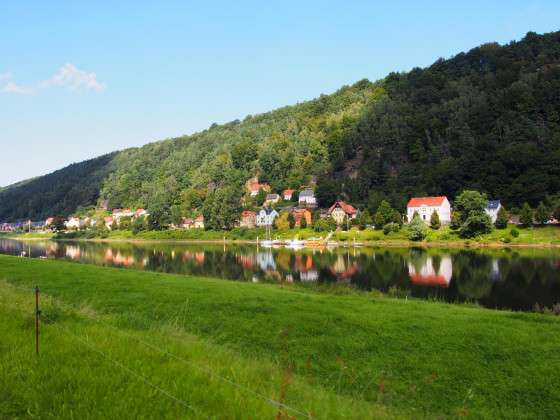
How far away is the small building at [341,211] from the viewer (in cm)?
12589

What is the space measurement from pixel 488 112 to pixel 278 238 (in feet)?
251

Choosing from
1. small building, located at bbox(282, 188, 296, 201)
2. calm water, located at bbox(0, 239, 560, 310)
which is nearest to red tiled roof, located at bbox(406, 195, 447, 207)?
calm water, located at bbox(0, 239, 560, 310)

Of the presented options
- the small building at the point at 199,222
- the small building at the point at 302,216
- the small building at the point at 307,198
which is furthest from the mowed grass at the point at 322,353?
the small building at the point at 307,198

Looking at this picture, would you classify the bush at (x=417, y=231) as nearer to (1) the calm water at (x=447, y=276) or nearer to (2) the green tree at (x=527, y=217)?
(2) the green tree at (x=527, y=217)

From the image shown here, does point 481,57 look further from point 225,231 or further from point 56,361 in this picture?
point 56,361

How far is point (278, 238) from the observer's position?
115 metres

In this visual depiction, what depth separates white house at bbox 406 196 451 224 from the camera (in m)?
114

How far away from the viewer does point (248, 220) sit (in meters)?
141

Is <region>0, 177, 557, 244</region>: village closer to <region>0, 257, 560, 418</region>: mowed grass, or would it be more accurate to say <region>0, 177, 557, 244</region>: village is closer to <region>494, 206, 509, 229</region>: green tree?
<region>494, 206, 509, 229</region>: green tree

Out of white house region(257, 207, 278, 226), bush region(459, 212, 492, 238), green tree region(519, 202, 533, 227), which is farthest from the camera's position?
white house region(257, 207, 278, 226)

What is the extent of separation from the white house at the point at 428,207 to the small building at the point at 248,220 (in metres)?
43.3

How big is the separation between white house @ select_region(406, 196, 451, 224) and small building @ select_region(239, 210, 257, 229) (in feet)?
142

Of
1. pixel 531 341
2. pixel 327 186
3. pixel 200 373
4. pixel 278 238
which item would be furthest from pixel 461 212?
pixel 200 373

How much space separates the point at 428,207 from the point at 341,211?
76.2 feet
